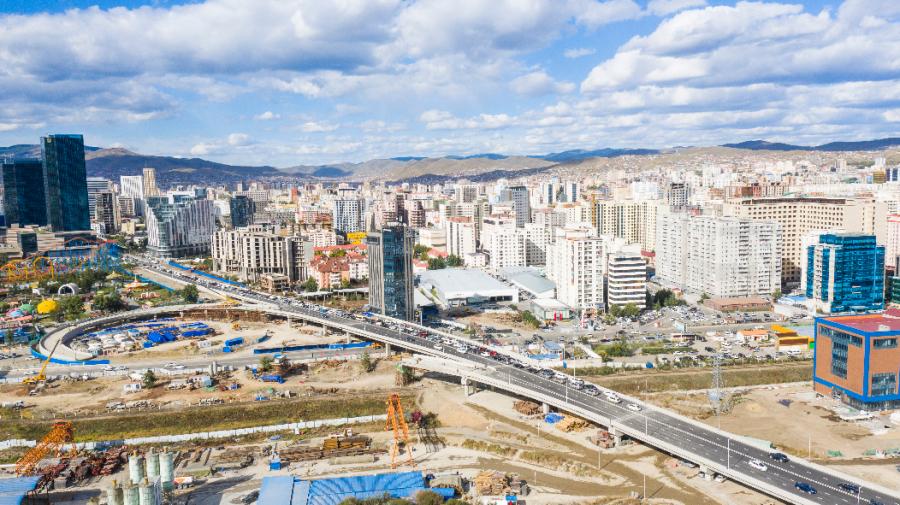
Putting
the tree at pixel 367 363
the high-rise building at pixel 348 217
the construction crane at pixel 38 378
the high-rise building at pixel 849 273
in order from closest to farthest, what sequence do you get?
the construction crane at pixel 38 378, the tree at pixel 367 363, the high-rise building at pixel 849 273, the high-rise building at pixel 348 217

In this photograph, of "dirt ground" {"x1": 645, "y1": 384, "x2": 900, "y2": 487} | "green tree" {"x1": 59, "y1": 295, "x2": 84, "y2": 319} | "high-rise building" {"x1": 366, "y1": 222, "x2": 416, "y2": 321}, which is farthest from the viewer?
"green tree" {"x1": 59, "y1": 295, "x2": 84, "y2": 319}

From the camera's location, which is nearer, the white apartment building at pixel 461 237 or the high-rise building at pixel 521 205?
the white apartment building at pixel 461 237

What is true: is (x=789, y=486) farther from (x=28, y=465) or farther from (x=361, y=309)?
(x=361, y=309)

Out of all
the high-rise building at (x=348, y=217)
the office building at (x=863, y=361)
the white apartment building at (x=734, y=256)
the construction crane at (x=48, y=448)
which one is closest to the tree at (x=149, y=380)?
the construction crane at (x=48, y=448)

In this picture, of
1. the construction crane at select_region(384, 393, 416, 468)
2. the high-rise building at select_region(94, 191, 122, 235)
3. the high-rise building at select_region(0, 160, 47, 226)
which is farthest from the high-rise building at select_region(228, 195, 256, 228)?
the construction crane at select_region(384, 393, 416, 468)

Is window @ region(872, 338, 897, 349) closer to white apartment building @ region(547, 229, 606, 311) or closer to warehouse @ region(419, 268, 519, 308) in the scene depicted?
white apartment building @ region(547, 229, 606, 311)

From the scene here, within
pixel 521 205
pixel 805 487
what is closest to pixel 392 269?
pixel 805 487

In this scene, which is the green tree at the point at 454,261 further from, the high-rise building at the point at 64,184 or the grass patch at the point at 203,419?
the high-rise building at the point at 64,184
